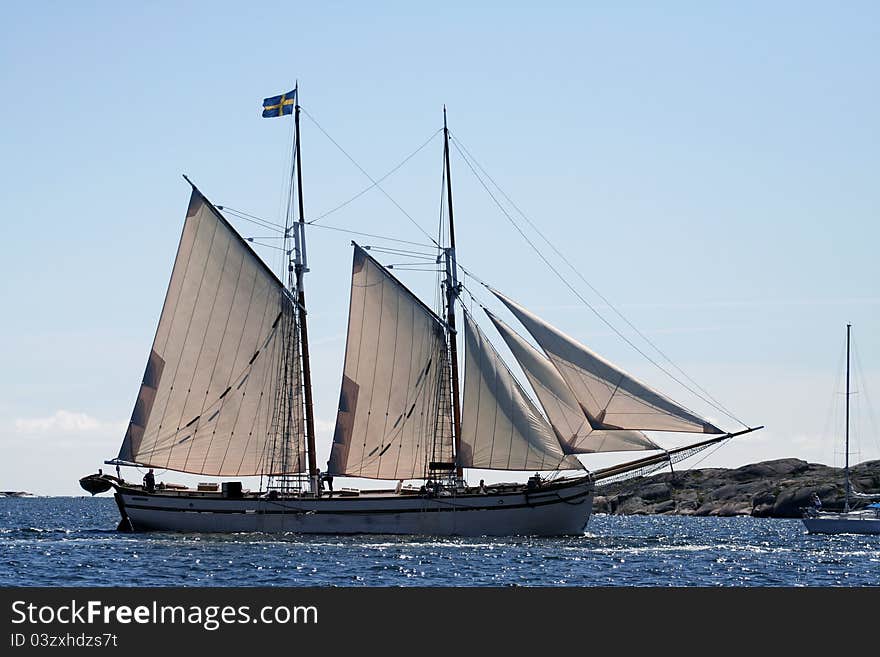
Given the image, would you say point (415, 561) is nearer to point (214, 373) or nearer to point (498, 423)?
point (498, 423)

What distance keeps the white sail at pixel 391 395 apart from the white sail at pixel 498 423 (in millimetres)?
2515

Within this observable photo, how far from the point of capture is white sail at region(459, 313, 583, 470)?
233ft

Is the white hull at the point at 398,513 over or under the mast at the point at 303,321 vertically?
under

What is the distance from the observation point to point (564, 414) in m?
70.0

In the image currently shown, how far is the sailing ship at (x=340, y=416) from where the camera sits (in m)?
73.1

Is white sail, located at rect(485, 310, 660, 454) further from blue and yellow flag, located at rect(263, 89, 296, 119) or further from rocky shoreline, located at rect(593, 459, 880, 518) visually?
rocky shoreline, located at rect(593, 459, 880, 518)

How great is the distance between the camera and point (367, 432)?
75.1 metres

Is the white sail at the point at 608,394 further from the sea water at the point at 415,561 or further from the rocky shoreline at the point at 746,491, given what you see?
the rocky shoreline at the point at 746,491

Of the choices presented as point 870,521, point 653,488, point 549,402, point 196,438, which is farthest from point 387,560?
point 653,488

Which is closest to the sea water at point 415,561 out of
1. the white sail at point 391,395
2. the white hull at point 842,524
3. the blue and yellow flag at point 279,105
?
the white sail at point 391,395

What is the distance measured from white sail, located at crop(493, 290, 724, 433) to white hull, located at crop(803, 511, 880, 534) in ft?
110

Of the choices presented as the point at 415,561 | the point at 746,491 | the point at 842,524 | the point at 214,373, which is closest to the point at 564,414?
the point at 415,561
